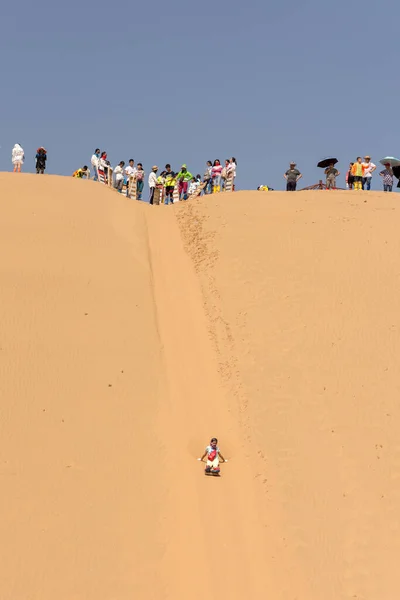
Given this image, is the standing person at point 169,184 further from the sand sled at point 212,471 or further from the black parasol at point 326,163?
the sand sled at point 212,471

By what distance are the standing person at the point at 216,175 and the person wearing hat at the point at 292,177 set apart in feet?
6.77

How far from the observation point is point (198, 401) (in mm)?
16203

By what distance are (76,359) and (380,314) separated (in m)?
6.41

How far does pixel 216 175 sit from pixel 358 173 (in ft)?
14.0

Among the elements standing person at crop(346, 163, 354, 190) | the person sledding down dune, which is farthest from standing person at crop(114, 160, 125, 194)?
the person sledding down dune

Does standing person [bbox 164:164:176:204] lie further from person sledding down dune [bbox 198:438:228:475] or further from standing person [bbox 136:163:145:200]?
person sledding down dune [bbox 198:438:228:475]

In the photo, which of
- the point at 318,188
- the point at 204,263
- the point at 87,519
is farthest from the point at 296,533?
the point at 318,188

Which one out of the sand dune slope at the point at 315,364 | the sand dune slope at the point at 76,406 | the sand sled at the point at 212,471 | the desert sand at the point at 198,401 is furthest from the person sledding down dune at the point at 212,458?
the sand dune slope at the point at 76,406

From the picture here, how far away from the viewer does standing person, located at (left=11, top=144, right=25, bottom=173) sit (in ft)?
87.6

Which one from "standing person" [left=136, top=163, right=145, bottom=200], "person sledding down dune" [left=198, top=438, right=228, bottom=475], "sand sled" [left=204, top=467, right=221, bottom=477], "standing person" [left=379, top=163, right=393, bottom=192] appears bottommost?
"sand sled" [left=204, top=467, right=221, bottom=477]

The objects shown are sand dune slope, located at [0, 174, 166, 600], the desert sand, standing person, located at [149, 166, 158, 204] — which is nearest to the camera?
sand dune slope, located at [0, 174, 166, 600]

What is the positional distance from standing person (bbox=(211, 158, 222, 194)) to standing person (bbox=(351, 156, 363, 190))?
13.1ft

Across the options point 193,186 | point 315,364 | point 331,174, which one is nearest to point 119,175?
point 193,186

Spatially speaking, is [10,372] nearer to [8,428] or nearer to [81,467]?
[8,428]
